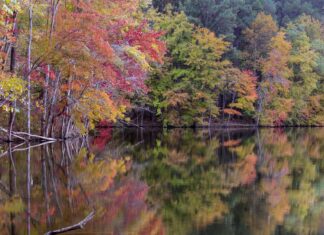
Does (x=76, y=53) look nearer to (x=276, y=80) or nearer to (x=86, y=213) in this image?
(x=86, y=213)

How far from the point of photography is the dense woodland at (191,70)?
66.0ft

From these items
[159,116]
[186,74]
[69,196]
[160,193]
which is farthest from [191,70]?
[69,196]

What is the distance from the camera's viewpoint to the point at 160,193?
9.77 metres

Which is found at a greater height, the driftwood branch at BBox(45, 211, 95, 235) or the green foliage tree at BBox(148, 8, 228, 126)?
the green foliage tree at BBox(148, 8, 228, 126)

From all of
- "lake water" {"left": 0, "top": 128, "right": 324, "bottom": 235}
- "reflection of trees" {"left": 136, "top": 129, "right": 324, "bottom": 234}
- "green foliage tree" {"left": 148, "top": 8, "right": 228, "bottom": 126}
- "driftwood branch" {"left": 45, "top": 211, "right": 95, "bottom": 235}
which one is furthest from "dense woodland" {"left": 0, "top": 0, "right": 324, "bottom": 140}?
"driftwood branch" {"left": 45, "top": 211, "right": 95, "bottom": 235}

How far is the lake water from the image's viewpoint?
7.17 m

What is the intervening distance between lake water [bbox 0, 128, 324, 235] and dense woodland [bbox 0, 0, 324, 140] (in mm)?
4877

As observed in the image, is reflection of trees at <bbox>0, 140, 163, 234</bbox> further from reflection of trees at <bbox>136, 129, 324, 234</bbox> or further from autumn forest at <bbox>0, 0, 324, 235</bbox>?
reflection of trees at <bbox>136, 129, 324, 234</bbox>

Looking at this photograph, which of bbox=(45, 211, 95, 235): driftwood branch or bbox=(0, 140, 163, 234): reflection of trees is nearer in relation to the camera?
bbox=(45, 211, 95, 235): driftwood branch

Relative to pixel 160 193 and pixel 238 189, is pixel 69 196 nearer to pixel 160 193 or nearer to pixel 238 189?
pixel 160 193

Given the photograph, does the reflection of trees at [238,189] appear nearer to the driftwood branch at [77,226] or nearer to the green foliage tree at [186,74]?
the driftwood branch at [77,226]

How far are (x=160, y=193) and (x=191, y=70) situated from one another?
29423mm

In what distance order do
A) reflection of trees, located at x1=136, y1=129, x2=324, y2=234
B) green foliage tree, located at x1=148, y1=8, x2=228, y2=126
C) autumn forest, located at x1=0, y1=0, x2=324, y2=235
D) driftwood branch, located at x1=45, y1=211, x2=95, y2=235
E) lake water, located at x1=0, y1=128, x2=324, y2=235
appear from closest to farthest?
driftwood branch, located at x1=45, y1=211, x2=95, y2=235, lake water, located at x1=0, y1=128, x2=324, y2=235, reflection of trees, located at x1=136, y1=129, x2=324, y2=234, autumn forest, located at x1=0, y1=0, x2=324, y2=235, green foliage tree, located at x1=148, y1=8, x2=228, y2=126

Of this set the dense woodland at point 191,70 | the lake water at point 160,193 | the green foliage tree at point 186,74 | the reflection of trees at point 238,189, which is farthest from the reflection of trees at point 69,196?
the green foliage tree at point 186,74
